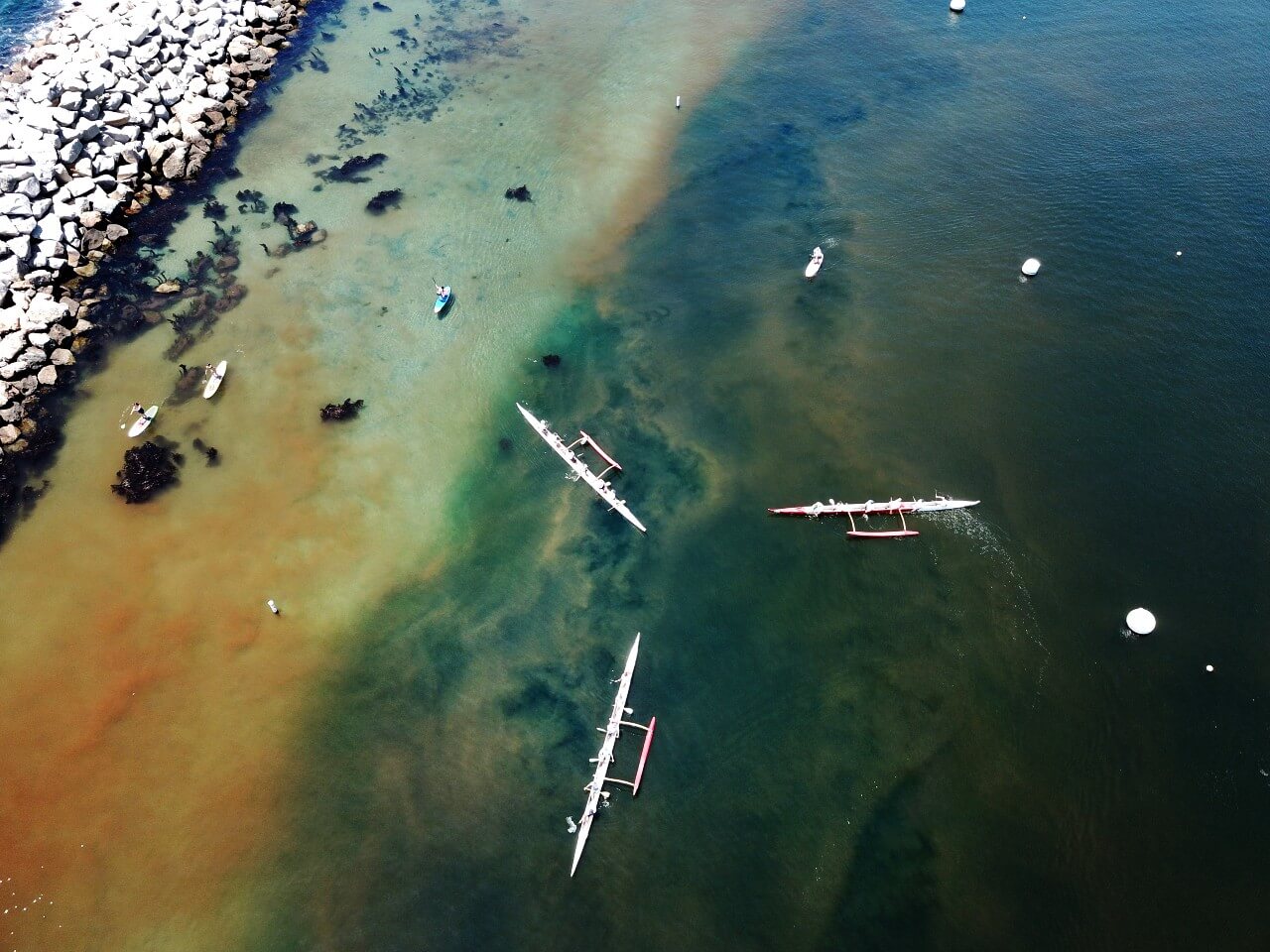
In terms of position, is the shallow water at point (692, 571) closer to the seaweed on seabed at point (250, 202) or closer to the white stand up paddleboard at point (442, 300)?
the seaweed on seabed at point (250, 202)

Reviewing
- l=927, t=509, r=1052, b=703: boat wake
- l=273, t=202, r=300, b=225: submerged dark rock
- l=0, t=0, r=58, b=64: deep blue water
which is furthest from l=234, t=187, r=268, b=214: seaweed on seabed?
l=927, t=509, r=1052, b=703: boat wake

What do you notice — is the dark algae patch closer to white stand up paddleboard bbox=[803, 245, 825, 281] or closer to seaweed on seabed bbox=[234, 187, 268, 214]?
seaweed on seabed bbox=[234, 187, 268, 214]

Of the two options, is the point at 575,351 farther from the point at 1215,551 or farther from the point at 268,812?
the point at 1215,551

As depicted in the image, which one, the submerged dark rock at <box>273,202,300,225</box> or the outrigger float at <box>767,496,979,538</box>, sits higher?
the submerged dark rock at <box>273,202,300,225</box>

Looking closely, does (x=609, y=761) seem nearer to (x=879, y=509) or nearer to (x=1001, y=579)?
(x=879, y=509)

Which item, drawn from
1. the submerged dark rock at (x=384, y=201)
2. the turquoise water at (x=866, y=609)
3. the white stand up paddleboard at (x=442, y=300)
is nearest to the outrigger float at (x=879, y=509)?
the turquoise water at (x=866, y=609)
